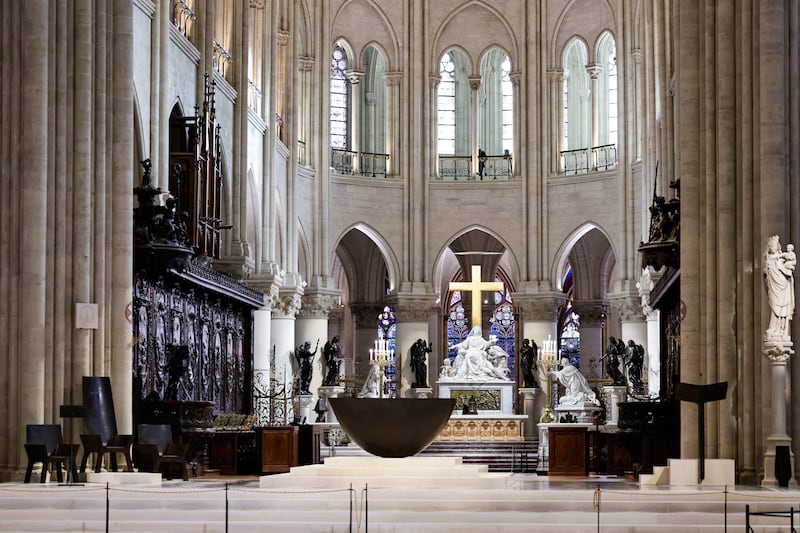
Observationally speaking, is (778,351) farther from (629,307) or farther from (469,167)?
(469,167)

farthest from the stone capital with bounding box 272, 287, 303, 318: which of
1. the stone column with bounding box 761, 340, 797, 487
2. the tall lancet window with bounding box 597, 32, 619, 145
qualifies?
the stone column with bounding box 761, 340, 797, 487

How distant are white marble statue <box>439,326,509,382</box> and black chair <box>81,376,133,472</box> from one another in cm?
2011

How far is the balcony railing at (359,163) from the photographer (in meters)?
44.7

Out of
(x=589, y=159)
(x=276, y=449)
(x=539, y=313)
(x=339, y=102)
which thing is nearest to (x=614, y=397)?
(x=539, y=313)

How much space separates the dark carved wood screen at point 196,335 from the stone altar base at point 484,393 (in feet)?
22.4

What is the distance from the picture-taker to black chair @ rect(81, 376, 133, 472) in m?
19.6

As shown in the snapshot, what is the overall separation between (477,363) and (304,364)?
474 cm

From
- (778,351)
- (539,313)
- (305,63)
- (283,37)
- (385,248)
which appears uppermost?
(283,37)

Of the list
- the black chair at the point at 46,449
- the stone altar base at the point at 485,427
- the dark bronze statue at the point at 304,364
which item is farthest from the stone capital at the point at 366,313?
the black chair at the point at 46,449

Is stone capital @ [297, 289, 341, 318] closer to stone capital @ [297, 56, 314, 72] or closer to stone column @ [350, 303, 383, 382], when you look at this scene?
stone column @ [350, 303, 383, 382]

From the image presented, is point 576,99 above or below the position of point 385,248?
above

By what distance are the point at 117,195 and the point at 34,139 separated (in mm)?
1775

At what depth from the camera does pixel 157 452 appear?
20.1m

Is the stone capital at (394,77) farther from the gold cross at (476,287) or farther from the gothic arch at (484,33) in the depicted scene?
the gold cross at (476,287)
